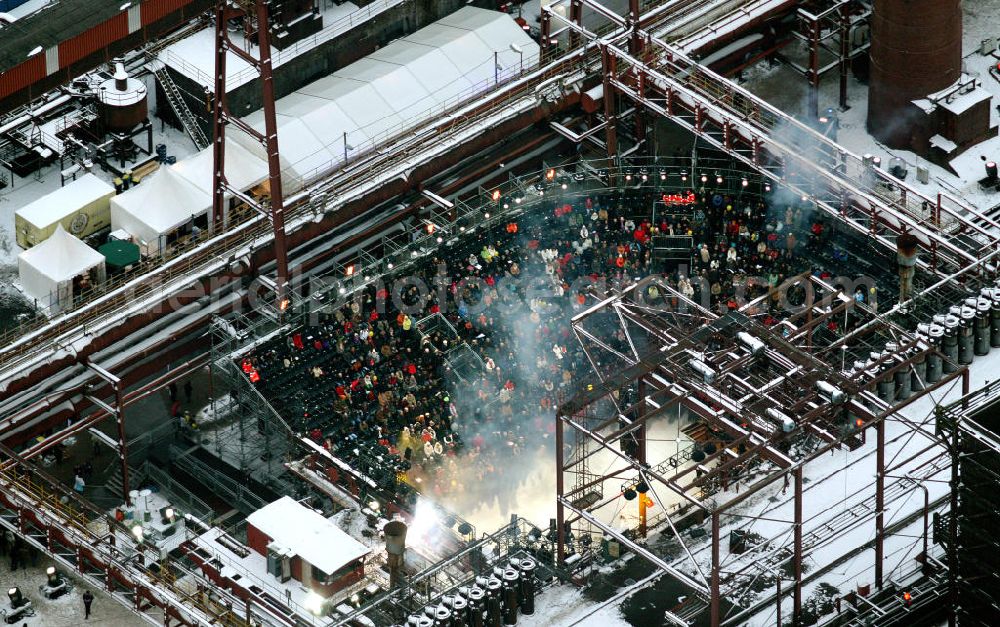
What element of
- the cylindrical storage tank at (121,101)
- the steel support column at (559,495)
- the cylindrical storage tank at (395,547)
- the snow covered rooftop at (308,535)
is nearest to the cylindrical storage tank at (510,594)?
the steel support column at (559,495)

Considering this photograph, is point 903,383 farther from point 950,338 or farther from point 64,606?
point 64,606

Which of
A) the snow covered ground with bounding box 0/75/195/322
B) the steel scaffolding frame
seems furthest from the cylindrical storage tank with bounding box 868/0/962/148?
the snow covered ground with bounding box 0/75/195/322

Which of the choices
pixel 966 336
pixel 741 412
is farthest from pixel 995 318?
pixel 741 412

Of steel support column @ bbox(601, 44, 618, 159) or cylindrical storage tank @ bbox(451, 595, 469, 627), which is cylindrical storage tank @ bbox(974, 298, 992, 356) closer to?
steel support column @ bbox(601, 44, 618, 159)

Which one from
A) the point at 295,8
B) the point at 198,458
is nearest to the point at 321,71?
the point at 295,8

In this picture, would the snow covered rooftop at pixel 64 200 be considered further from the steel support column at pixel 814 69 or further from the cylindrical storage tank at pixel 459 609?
the steel support column at pixel 814 69

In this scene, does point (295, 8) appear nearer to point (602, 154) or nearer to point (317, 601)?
point (602, 154)
